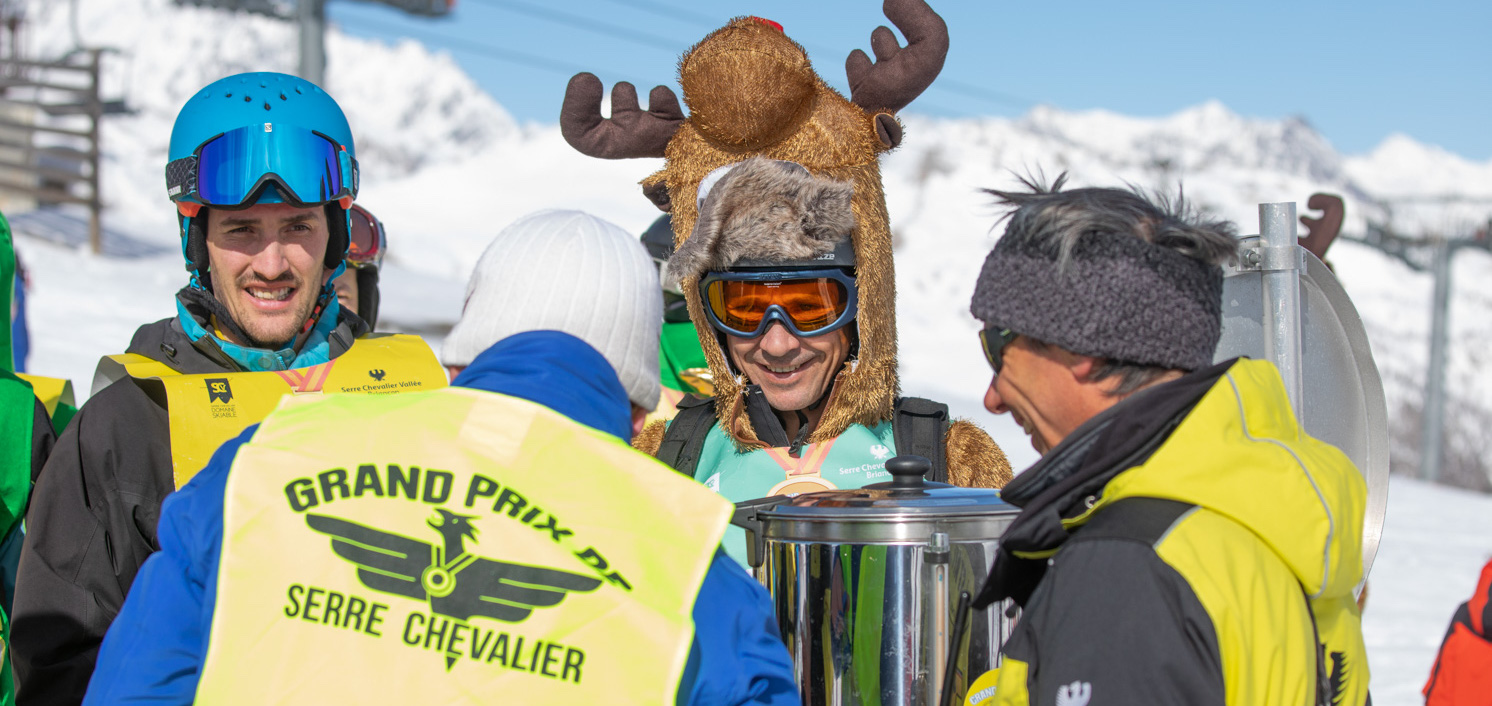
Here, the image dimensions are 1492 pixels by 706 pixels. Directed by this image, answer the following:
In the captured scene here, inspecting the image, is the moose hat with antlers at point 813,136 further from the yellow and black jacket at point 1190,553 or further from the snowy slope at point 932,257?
the yellow and black jacket at point 1190,553

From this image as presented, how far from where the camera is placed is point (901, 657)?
211 centimetres

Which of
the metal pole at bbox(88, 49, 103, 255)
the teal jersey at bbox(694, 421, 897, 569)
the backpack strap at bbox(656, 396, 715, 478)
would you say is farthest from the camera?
the metal pole at bbox(88, 49, 103, 255)

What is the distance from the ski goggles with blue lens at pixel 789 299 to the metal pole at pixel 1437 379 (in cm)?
2409

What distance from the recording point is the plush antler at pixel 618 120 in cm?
338

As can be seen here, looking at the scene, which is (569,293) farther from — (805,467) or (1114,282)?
(805,467)

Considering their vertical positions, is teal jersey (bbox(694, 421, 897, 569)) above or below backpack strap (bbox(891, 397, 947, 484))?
below

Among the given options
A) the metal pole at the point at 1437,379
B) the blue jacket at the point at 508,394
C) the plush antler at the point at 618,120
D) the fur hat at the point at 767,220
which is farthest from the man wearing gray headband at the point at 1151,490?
the metal pole at the point at 1437,379

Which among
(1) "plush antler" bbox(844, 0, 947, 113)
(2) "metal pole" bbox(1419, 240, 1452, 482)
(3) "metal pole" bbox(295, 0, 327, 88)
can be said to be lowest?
(2) "metal pole" bbox(1419, 240, 1452, 482)

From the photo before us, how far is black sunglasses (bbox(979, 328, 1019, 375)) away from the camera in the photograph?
1.83 metres

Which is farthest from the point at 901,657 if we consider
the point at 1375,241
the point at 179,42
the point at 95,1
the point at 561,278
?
the point at 95,1

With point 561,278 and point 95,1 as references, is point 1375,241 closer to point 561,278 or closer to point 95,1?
point 561,278

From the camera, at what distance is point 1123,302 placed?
1688 mm

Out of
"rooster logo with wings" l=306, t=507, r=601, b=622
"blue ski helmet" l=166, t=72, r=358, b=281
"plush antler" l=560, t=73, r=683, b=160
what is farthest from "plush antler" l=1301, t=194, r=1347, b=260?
"rooster logo with wings" l=306, t=507, r=601, b=622

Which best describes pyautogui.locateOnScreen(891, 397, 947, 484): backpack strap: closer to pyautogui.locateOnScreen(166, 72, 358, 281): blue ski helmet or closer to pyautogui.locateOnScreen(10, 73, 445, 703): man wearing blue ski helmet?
pyautogui.locateOnScreen(10, 73, 445, 703): man wearing blue ski helmet
